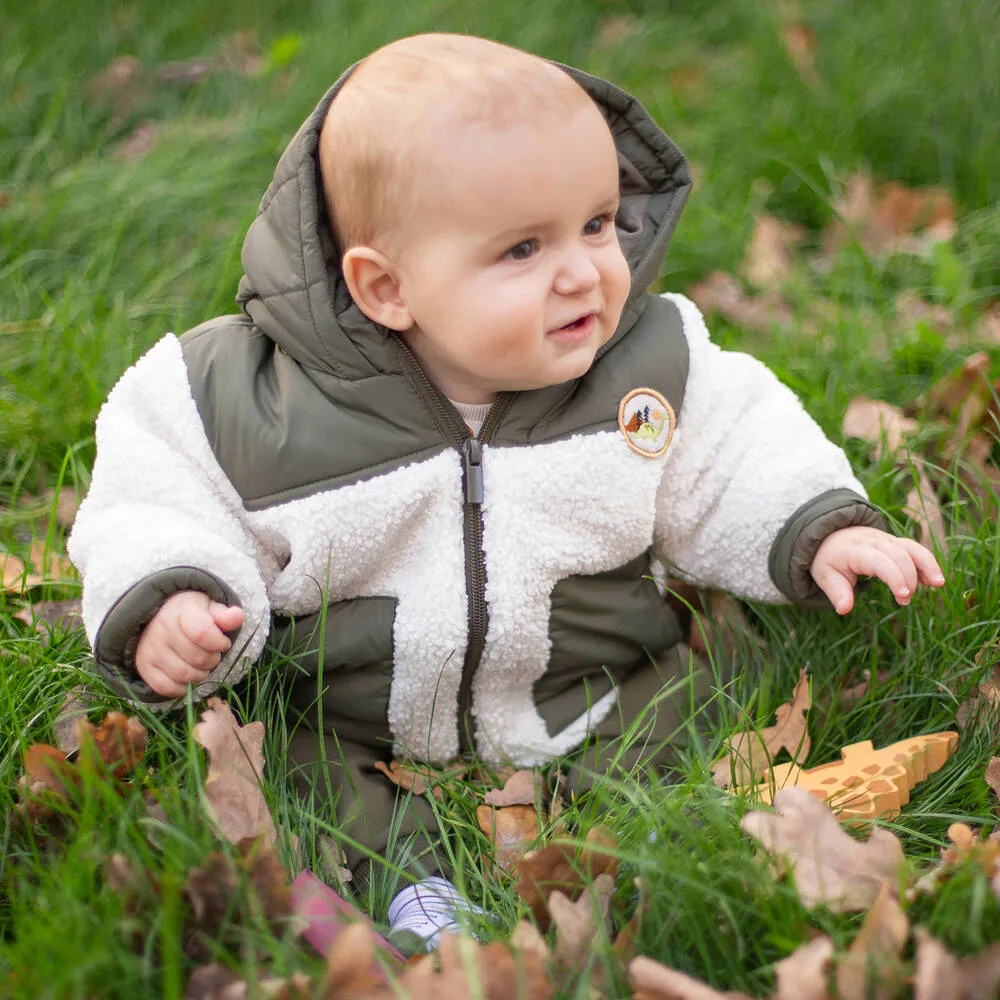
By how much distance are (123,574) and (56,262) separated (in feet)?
5.48

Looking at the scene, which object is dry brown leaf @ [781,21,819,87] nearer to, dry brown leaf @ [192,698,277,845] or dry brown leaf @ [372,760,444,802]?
dry brown leaf @ [372,760,444,802]

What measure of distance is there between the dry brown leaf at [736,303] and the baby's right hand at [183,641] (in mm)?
2004

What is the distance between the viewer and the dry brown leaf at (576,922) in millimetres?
1643

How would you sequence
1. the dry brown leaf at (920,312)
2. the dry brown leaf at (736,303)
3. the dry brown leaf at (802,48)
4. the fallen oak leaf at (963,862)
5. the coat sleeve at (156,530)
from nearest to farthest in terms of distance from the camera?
1. the fallen oak leaf at (963,862)
2. the coat sleeve at (156,530)
3. the dry brown leaf at (920,312)
4. the dry brown leaf at (736,303)
5. the dry brown leaf at (802,48)

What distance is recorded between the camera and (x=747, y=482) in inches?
93.7

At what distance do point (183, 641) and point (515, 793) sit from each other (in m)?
0.73

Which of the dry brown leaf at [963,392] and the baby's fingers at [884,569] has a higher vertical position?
the baby's fingers at [884,569]

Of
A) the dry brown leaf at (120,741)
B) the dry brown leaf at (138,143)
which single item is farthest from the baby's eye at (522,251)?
the dry brown leaf at (138,143)

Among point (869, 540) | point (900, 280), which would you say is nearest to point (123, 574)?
point (869, 540)

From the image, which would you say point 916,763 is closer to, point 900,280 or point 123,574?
point 123,574

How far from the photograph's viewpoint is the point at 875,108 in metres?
3.99

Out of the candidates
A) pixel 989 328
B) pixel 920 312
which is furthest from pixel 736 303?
pixel 989 328

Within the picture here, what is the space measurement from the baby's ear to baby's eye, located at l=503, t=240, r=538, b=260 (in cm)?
21

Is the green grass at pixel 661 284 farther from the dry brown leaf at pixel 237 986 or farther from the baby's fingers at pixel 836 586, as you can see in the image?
the baby's fingers at pixel 836 586
